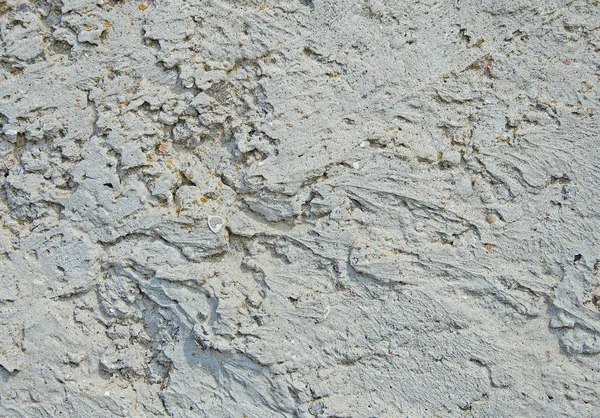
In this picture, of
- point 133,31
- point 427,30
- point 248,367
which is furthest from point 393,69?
point 248,367

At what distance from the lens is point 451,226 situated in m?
1.52

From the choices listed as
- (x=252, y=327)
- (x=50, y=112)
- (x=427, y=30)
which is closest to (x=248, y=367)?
(x=252, y=327)

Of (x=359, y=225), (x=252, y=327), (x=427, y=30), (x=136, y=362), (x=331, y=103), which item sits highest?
(x=427, y=30)

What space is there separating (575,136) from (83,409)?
1609 mm

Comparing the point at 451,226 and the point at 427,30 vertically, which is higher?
the point at 427,30

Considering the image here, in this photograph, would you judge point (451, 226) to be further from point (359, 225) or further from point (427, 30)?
point (427, 30)

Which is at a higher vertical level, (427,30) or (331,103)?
(427,30)

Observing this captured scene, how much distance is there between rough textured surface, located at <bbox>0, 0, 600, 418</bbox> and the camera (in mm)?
1499

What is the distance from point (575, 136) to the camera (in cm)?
151

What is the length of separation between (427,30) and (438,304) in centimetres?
79

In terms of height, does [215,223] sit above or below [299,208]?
below

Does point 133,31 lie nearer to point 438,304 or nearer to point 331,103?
point 331,103

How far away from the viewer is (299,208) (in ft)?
5.05

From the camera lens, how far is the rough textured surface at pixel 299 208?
4.92 ft
